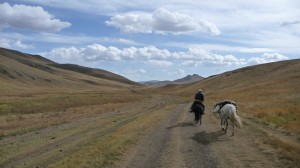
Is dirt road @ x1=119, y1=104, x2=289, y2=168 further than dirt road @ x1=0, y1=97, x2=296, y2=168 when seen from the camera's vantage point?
No

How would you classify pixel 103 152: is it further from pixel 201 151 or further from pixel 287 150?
pixel 287 150

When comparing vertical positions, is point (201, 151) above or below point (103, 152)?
above

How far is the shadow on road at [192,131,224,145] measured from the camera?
20953 millimetres

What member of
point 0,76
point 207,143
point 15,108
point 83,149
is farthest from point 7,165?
point 0,76

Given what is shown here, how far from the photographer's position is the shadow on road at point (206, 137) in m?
21.0

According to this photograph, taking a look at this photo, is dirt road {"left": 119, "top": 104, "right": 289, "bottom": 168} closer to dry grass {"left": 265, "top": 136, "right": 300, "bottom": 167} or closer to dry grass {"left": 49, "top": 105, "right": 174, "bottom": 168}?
dry grass {"left": 265, "top": 136, "right": 300, "bottom": 167}

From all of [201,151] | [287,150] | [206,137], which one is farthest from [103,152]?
[287,150]

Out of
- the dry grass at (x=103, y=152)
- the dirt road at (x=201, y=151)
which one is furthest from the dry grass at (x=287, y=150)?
→ the dry grass at (x=103, y=152)

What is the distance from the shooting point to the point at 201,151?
711 inches

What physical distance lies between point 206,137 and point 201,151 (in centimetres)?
440

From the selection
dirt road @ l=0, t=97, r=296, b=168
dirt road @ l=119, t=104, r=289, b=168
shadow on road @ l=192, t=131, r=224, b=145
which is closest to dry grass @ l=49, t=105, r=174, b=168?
dirt road @ l=0, t=97, r=296, b=168

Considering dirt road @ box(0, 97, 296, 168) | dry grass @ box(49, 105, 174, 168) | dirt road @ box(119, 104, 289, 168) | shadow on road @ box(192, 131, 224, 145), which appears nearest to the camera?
dirt road @ box(119, 104, 289, 168)

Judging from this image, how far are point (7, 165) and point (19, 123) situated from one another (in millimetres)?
20461

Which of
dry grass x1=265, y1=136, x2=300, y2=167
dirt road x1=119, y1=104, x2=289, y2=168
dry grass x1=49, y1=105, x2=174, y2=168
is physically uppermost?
dry grass x1=265, y1=136, x2=300, y2=167
